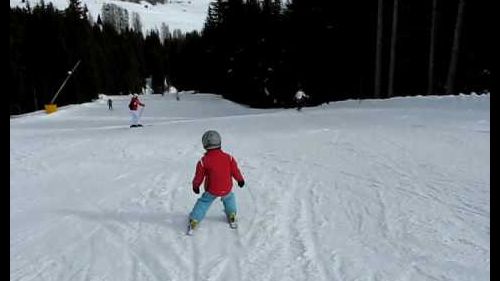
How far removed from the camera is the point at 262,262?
6453 millimetres

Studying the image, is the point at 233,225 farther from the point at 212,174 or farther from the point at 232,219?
the point at 212,174

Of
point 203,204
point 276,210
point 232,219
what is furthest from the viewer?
point 276,210

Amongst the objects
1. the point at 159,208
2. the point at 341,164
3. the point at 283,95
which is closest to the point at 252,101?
the point at 283,95

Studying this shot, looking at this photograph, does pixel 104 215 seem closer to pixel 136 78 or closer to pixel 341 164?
pixel 341 164

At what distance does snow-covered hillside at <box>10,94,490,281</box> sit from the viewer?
21.0 feet

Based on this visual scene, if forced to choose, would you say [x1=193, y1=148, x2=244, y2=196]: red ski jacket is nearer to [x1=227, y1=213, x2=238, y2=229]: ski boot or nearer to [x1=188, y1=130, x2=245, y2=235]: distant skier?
[x1=188, y1=130, x2=245, y2=235]: distant skier

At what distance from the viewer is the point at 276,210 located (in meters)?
8.78

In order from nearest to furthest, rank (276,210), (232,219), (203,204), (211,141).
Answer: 1. (211,141)
2. (203,204)
3. (232,219)
4. (276,210)

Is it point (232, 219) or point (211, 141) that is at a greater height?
point (211, 141)

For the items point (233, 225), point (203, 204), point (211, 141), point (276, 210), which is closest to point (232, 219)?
point (233, 225)

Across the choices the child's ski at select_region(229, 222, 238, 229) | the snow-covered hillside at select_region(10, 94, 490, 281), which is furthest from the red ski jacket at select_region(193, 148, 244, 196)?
the snow-covered hillside at select_region(10, 94, 490, 281)

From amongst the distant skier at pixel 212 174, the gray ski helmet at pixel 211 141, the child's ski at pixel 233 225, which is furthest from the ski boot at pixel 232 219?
the gray ski helmet at pixel 211 141

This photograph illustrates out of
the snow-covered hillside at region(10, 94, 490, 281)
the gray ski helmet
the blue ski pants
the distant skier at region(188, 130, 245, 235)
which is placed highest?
the gray ski helmet

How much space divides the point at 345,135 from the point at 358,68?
69.8 feet
